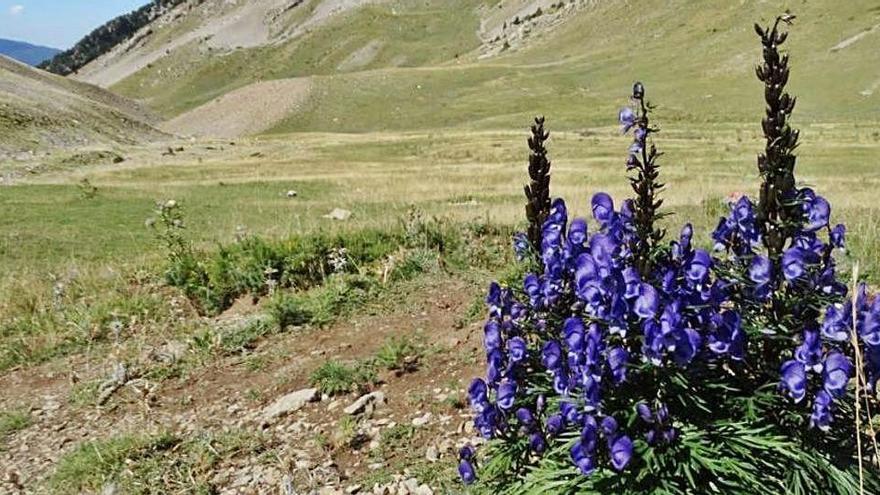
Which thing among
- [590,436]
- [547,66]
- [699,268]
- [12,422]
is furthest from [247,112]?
[590,436]

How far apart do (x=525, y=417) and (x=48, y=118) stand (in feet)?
191

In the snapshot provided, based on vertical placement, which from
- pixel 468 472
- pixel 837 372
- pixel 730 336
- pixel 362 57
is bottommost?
pixel 468 472

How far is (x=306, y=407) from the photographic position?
6.79m

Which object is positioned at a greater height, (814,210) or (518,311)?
(814,210)

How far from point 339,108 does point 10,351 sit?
88145 millimetres

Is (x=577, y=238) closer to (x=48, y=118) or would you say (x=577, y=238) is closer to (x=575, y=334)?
(x=575, y=334)

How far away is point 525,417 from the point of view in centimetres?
356

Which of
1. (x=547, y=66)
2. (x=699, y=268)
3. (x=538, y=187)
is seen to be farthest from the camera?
(x=547, y=66)

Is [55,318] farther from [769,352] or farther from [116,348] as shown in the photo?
[769,352]

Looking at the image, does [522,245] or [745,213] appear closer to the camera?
[745,213]

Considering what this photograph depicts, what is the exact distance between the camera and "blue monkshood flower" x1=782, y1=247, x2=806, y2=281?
10.2ft

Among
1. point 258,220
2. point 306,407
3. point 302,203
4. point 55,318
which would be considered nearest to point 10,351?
point 55,318

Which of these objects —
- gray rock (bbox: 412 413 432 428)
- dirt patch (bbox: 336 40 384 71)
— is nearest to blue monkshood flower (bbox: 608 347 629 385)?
gray rock (bbox: 412 413 432 428)

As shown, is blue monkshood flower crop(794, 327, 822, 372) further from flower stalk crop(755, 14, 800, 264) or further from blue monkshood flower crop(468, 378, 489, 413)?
blue monkshood flower crop(468, 378, 489, 413)
